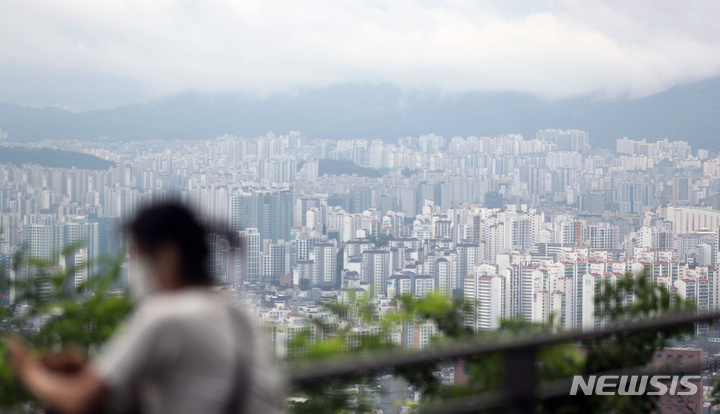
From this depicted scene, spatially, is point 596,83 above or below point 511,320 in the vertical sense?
above

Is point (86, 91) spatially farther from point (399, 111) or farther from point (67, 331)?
point (67, 331)

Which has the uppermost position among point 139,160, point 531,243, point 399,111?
point 399,111

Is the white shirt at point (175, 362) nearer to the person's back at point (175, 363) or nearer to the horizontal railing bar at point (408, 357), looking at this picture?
the person's back at point (175, 363)

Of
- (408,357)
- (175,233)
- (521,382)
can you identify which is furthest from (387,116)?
(175,233)

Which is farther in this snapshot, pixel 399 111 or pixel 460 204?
pixel 399 111

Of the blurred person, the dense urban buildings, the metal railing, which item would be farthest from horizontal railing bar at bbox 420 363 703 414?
the dense urban buildings

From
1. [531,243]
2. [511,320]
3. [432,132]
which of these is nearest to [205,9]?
[432,132]

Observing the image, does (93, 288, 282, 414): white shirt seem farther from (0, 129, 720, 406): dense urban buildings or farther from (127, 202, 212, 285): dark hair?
(0, 129, 720, 406): dense urban buildings
